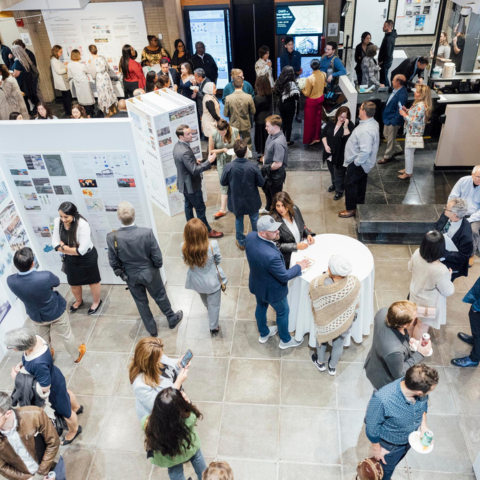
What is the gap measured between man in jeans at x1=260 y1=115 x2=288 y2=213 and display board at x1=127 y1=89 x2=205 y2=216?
4.07 ft

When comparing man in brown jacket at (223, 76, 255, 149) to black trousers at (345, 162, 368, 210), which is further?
man in brown jacket at (223, 76, 255, 149)

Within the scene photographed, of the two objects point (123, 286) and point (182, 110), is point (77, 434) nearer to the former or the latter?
point (123, 286)

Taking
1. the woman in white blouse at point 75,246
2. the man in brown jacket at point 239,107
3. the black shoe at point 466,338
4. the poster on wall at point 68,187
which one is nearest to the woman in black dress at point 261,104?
the man in brown jacket at point 239,107

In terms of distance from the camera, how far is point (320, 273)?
4.27 m

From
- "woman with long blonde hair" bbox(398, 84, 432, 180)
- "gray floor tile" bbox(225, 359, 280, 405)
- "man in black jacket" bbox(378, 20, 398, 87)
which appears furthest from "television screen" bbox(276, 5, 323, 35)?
"gray floor tile" bbox(225, 359, 280, 405)

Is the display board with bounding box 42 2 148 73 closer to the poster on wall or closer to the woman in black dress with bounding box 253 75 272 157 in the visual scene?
the woman in black dress with bounding box 253 75 272 157

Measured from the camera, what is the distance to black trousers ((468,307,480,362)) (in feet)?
13.3

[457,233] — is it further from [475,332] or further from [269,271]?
[269,271]

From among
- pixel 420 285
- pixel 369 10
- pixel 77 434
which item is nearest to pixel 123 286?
pixel 77 434

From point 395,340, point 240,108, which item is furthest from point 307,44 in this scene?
point 395,340

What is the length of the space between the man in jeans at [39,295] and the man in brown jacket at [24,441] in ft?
4.44

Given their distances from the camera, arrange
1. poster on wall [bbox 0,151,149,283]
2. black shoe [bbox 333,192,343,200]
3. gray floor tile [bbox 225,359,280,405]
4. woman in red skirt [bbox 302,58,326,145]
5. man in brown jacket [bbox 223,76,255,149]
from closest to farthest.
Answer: gray floor tile [bbox 225,359,280,405] < poster on wall [bbox 0,151,149,283] < black shoe [bbox 333,192,343,200] < man in brown jacket [bbox 223,76,255,149] < woman in red skirt [bbox 302,58,326,145]

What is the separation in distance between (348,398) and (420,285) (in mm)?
1221

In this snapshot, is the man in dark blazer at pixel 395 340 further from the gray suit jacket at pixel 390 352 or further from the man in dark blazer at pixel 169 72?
the man in dark blazer at pixel 169 72
